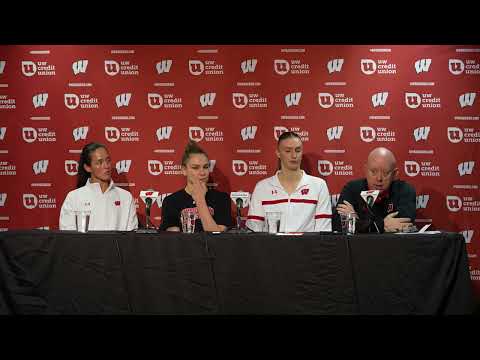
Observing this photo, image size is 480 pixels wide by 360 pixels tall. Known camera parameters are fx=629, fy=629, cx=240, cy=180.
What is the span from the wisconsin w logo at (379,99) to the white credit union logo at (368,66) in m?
0.21

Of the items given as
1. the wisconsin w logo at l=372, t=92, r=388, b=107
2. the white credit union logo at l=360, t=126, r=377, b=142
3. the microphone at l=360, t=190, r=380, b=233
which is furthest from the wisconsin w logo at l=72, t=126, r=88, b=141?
the microphone at l=360, t=190, r=380, b=233

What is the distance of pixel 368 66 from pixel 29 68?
3.10m

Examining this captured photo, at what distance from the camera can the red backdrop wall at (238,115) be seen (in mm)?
5652

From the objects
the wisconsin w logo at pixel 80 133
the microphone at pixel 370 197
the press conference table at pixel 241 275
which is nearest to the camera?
the press conference table at pixel 241 275

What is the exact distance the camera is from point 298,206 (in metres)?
4.93

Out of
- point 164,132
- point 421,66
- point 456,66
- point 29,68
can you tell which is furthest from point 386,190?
point 29,68

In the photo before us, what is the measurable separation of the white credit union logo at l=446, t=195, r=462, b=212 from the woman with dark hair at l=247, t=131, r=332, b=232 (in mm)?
1356

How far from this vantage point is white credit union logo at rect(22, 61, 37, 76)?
578 centimetres

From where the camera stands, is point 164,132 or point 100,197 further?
point 164,132

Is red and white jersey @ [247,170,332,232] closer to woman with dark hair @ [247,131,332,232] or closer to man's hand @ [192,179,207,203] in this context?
woman with dark hair @ [247,131,332,232]

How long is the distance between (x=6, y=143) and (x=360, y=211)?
3.33 m

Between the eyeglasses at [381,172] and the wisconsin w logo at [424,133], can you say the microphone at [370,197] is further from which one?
the wisconsin w logo at [424,133]

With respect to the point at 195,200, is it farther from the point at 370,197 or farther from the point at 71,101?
the point at 71,101

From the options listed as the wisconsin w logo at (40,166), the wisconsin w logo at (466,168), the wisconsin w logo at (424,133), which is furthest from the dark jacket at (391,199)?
the wisconsin w logo at (40,166)
